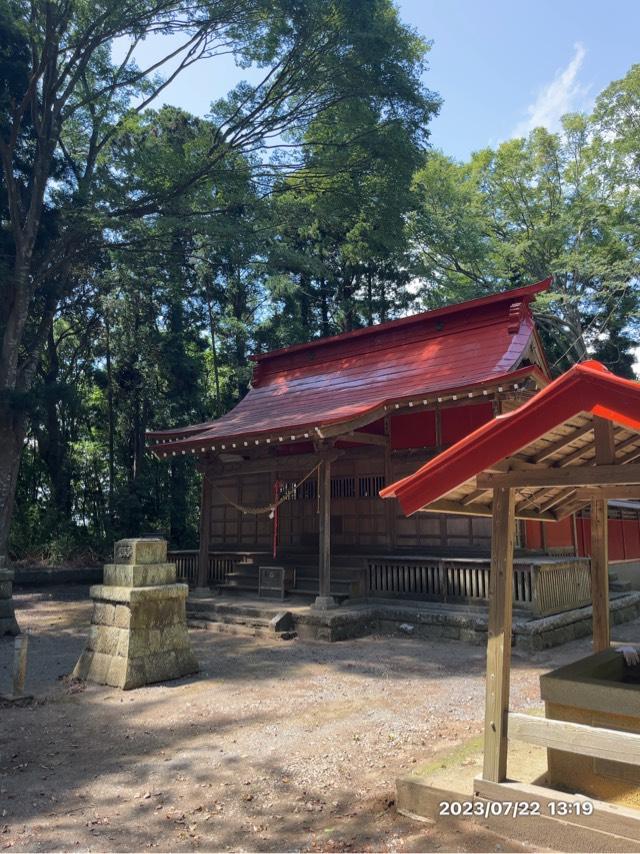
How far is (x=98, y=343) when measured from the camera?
21.5 metres

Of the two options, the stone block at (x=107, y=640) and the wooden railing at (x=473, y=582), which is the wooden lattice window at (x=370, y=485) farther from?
the stone block at (x=107, y=640)

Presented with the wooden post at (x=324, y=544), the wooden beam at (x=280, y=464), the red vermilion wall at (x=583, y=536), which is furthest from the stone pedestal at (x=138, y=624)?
the red vermilion wall at (x=583, y=536)

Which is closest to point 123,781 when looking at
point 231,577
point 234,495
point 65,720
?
point 65,720

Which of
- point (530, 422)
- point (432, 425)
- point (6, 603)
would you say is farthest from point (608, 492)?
point (6, 603)

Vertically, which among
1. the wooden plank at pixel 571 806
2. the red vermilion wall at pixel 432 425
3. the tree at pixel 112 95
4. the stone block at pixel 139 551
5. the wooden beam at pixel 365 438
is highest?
the tree at pixel 112 95

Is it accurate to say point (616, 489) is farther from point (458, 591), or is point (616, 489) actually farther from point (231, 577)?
point (231, 577)

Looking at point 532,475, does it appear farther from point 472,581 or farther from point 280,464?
point 280,464

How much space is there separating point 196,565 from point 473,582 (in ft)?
22.6

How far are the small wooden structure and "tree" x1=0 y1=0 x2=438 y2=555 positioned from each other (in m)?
12.0

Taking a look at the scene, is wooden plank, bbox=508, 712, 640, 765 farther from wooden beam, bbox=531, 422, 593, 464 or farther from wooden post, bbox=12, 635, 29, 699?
wooden post, bbox=12, 635, 29, 699

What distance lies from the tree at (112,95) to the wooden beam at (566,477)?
475 inches

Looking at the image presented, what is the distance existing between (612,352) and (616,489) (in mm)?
23855

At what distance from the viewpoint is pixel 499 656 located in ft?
10.7

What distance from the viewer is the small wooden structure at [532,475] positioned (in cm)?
286
